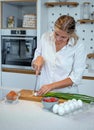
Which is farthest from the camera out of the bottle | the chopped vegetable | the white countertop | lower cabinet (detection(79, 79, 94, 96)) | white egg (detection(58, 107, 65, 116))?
the bottle

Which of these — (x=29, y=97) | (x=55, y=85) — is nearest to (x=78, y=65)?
(x=55, y=85)

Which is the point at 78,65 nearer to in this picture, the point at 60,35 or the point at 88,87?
the point at 60,35

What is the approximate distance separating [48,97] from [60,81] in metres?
0.22

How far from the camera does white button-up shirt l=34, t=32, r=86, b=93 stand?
1817 mm

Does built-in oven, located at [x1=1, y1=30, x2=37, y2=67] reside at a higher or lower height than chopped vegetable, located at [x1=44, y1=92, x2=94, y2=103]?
higher

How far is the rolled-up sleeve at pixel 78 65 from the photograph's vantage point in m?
1.80

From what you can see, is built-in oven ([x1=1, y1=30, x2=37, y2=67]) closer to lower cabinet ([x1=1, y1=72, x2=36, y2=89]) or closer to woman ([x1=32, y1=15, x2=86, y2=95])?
lower cabinet ([x1=1, y1=72, x2=36, y2=89])

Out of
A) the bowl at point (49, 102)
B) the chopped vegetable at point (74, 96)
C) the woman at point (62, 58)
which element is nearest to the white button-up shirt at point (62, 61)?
the woman at point (62, 58)

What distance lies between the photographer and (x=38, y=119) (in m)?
1.32

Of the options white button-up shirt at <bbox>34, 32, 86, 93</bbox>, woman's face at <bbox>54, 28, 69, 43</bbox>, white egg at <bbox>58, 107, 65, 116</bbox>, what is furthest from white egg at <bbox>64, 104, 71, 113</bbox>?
woman's face at <bbox>54, 28, 69, 43</bbox>

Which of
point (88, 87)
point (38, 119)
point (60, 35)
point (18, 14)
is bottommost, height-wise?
point (88, 87)

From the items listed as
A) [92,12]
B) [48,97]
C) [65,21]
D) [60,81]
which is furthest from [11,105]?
[92,12]

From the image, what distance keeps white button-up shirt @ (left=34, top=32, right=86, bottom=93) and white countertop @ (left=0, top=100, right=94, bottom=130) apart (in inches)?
16.2

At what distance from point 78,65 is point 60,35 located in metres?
0.26
